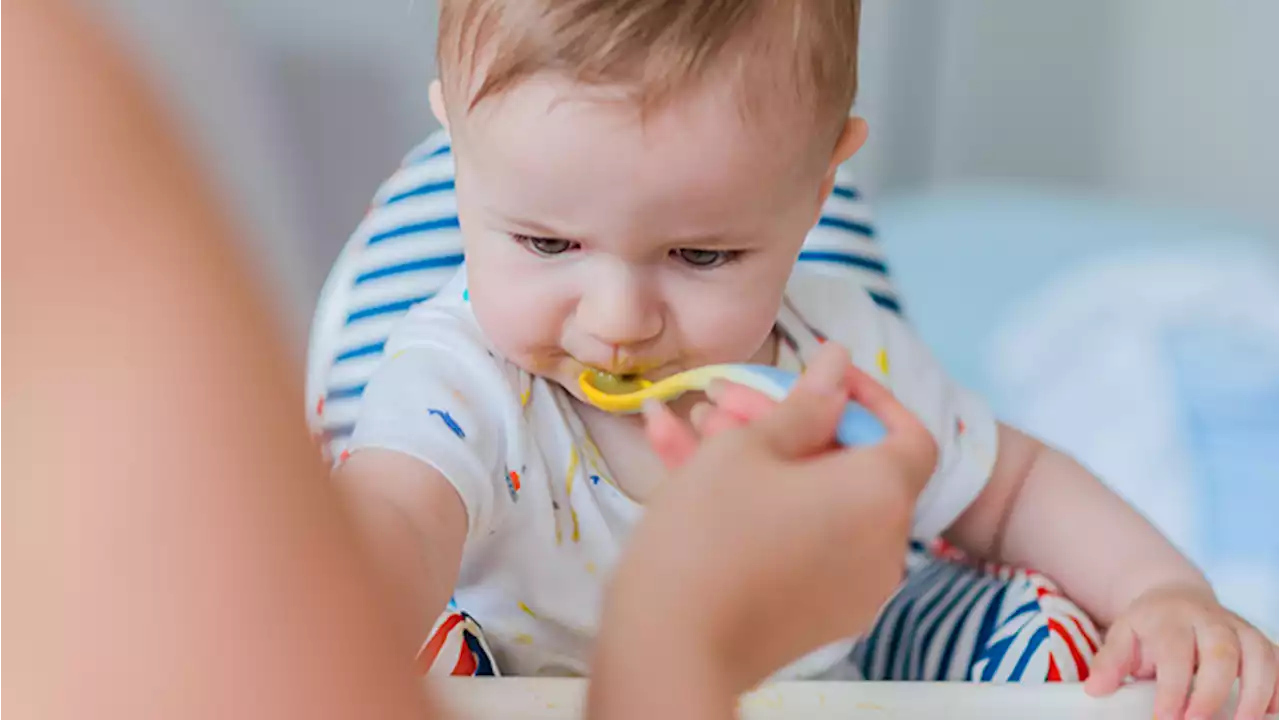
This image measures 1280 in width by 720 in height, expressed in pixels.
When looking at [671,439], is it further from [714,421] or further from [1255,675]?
[1255,675]

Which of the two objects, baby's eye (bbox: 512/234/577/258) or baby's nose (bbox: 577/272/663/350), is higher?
baby's eye (bbox: 512/234/577/258)

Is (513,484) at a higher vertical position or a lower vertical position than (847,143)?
lower

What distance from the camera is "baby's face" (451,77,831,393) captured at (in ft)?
1.75

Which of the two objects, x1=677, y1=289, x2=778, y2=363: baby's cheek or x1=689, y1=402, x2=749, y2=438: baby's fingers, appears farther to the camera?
x1=677, y1=289, x2=778, y2=363: baby's cheek

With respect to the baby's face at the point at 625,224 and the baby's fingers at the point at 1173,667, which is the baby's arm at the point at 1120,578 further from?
the baby's face at the point at 625,224

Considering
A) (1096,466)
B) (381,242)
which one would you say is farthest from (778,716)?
(1096,466)

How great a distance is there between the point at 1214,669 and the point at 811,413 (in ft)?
0.74

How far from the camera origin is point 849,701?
432 millimetres

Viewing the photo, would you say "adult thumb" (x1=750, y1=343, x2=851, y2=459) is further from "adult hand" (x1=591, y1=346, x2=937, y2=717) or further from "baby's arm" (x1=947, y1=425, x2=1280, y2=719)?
"baby's arm" (x1=947, y1=425, x2=1280, y2=719)

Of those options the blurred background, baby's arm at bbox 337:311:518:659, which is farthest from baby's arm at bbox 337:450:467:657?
the blurred background

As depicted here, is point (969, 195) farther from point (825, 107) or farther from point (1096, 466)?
point (825, 107)

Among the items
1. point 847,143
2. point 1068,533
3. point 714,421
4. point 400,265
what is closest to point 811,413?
point 714,421

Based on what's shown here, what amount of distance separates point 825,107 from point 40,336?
0.42 m

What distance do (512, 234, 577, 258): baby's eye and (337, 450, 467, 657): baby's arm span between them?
100 mm
